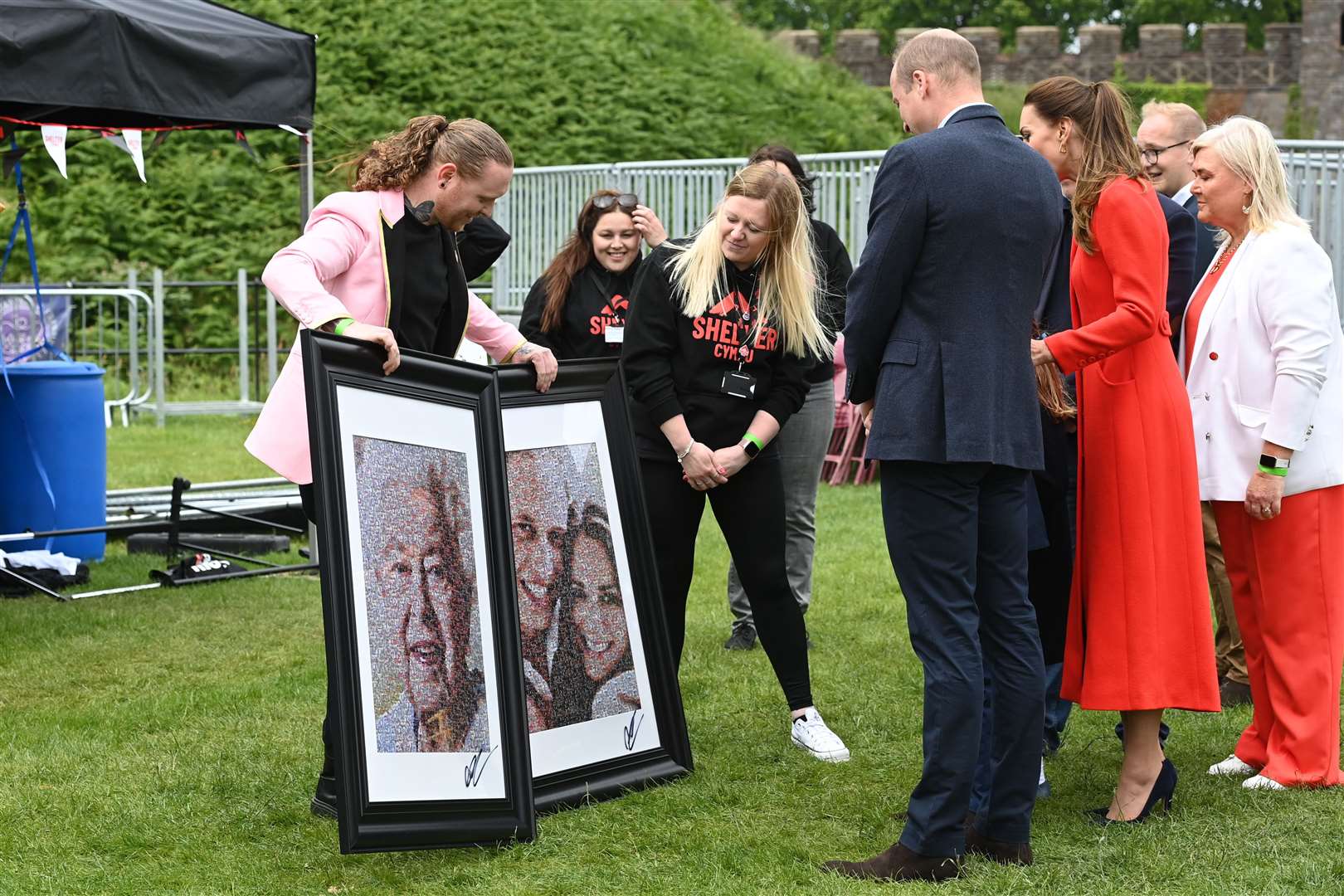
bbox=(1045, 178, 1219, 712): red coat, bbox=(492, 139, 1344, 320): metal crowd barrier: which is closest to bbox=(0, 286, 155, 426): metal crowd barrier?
bbox=(492, 139, 1344, 320): metal crowd barrier

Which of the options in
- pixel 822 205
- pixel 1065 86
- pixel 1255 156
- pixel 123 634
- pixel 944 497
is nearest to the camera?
pixel 944 497

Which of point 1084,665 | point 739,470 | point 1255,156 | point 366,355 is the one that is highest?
point 1255,156

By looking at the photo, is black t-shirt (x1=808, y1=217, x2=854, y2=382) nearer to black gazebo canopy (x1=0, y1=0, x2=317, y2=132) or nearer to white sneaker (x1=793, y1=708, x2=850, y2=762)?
white sneaker (x1=793, y1=708, x2=850, y2=762)

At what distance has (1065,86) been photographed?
13.9 feet

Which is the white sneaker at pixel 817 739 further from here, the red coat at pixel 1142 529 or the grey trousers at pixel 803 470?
the grey trousers at pixel 803 470

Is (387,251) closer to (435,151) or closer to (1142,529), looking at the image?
(435,151)

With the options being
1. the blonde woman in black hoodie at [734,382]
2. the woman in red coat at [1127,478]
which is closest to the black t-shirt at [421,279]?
the blonde woman in black hoodie at [734,382]

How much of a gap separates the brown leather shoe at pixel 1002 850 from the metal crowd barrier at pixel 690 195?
7.31 m

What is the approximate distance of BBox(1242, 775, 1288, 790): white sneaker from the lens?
4.54m

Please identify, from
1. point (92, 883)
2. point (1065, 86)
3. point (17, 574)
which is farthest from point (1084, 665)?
point (17, 574)

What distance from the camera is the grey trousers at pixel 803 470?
6.29m

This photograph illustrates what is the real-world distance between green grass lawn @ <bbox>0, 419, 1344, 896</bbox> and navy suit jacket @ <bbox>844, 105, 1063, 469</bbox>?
1.10 meters

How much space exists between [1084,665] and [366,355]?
6.88 ft

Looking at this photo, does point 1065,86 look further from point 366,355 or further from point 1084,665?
point 366,355
